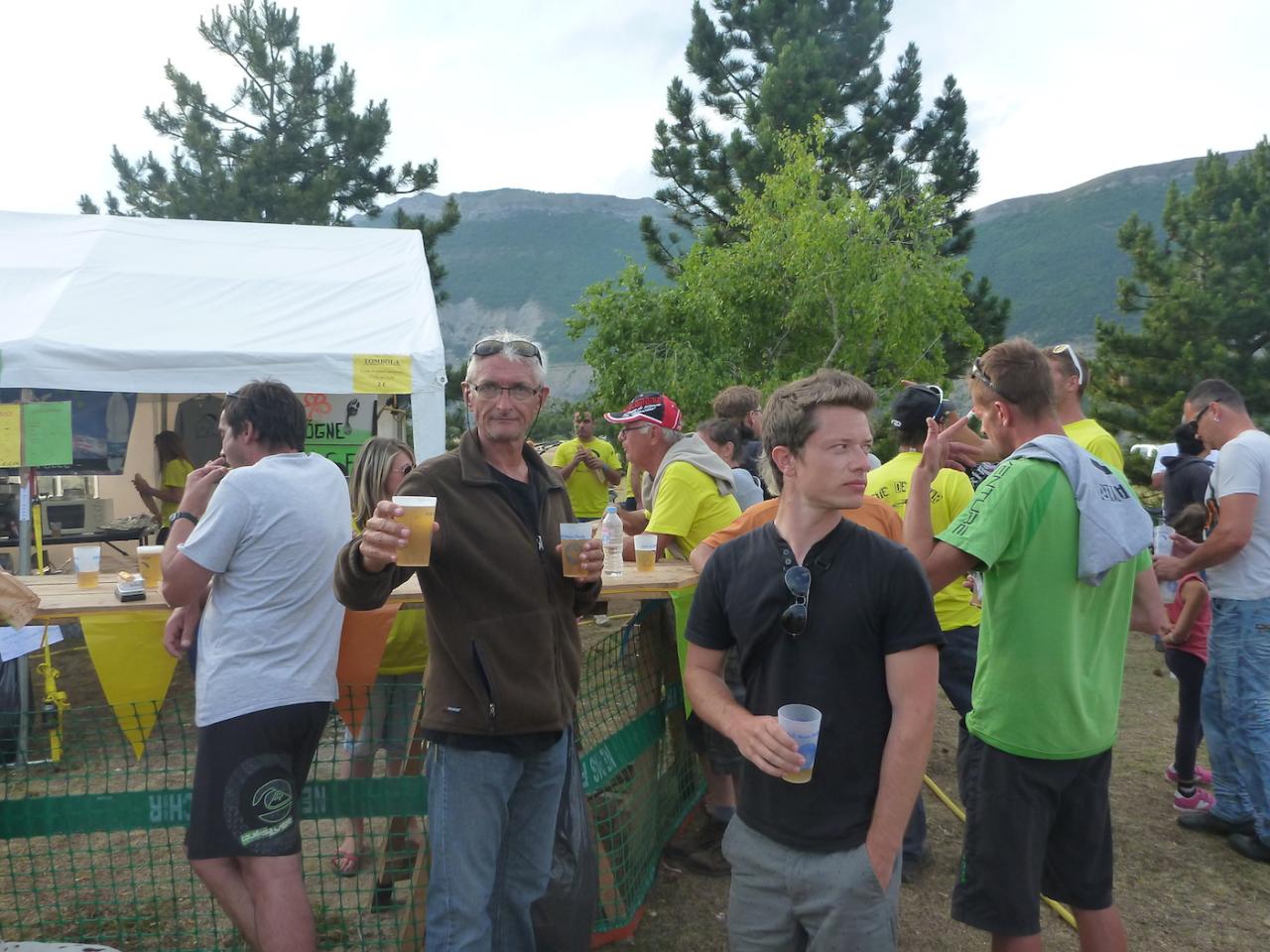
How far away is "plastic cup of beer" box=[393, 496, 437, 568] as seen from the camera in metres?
2.05

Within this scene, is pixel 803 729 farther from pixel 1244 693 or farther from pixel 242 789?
pixel 1244 693

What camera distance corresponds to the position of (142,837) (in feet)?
13.4

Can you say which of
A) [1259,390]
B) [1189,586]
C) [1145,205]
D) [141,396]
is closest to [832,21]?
[1259,390]

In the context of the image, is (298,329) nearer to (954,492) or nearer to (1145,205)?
(954,492)

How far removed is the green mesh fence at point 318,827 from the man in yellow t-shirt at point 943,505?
3.71ft

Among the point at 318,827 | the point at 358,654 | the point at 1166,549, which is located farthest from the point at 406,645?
the point at 1166,549

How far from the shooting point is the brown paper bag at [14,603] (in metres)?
2.48

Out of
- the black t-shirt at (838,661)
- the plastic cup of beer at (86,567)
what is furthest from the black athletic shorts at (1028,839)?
the plastic cup of beer at (86,567)

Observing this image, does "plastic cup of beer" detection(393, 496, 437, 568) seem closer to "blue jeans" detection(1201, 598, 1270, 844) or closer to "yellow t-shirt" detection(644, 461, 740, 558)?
"yellow t-shirt" detection(644, 461, 740, 558)

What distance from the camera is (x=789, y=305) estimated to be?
1703 centimetres

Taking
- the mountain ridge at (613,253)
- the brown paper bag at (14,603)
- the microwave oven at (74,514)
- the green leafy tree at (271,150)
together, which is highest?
the mountain ridge at (613,253)

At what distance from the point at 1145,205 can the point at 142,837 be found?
9497cm

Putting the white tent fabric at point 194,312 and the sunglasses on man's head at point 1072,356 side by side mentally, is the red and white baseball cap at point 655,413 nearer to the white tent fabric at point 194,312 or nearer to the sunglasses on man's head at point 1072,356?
the sunglasses on man's head at point 1072,356

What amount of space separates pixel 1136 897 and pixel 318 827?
10.7 ft
